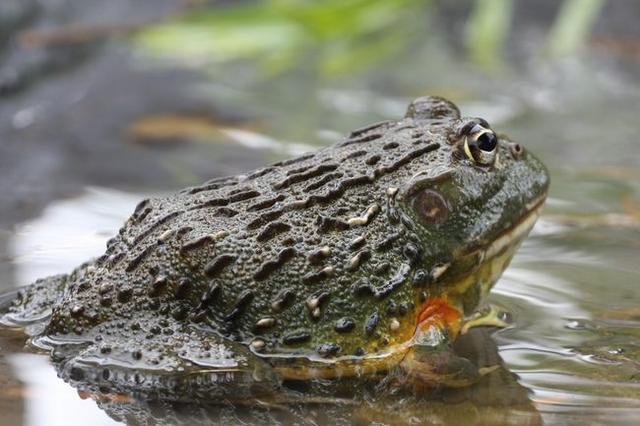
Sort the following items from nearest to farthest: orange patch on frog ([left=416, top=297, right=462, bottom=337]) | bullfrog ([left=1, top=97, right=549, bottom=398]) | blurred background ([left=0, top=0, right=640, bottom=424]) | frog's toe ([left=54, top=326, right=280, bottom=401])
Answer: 1. frog's toe ([left=54, top=326, right=280, bottom=401])
2. bullfrog ([left=1, top=97, right=549, bottom=398])
3. orange patch on frog ([left=416, top=297, right=462, bottom=337])
4. blurred background ([left=0, top=0, right=640, bottom=424])

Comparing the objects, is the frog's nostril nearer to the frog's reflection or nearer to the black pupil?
the black pupil

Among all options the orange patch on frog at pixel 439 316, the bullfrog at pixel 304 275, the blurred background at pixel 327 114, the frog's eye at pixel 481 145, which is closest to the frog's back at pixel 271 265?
the bullfrog at pixel 304 275

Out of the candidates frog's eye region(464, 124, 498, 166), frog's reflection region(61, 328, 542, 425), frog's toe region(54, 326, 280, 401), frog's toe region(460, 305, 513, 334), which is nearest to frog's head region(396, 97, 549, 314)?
frog's eye region(464, 124, 498, 166)

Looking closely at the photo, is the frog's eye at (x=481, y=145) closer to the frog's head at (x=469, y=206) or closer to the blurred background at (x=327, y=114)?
the frog's head at (x=469, y=206)

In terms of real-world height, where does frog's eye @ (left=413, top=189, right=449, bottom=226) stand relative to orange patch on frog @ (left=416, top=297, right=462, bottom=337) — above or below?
above

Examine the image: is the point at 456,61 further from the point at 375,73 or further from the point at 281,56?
the point at 281,56

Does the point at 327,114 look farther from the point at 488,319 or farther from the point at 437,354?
the point at 437,354
